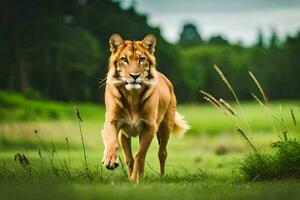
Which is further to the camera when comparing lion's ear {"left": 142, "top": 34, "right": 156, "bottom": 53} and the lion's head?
lion's ear {"left": 142, "top": 34, "right": 156, "bottom": 53}

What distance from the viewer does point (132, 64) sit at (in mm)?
11945

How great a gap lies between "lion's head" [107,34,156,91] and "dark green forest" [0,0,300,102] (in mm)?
37767

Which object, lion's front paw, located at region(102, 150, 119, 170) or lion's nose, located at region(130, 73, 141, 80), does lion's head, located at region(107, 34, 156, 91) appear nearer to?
lion's nose, located at region(130, 73, 141, 80)

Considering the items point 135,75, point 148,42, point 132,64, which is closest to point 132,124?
point 135,75

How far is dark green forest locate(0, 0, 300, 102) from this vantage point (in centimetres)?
5688

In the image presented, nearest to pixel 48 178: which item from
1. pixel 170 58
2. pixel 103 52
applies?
pixel 103 52

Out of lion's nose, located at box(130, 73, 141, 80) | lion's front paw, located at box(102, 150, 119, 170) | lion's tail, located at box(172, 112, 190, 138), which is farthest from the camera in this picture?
lion's tail, located at box(172, 112, 190, 138)

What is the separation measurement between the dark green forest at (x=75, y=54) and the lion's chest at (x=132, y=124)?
3765cm

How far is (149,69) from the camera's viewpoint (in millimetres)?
12203

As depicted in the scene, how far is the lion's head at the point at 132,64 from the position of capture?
39.1ft

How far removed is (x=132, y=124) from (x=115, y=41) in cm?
126

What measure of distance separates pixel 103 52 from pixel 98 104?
6.36m

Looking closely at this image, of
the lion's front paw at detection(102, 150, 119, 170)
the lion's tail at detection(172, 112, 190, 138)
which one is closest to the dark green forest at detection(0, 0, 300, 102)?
the lion's tail at detection(172, 112, 190, 138)

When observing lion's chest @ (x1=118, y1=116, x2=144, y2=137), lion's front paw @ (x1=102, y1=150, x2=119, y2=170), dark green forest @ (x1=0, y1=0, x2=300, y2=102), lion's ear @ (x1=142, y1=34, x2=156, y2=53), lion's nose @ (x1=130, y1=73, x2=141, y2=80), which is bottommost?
dark green forest @ (x1=0, y1=0, x2=300, y2=102)
